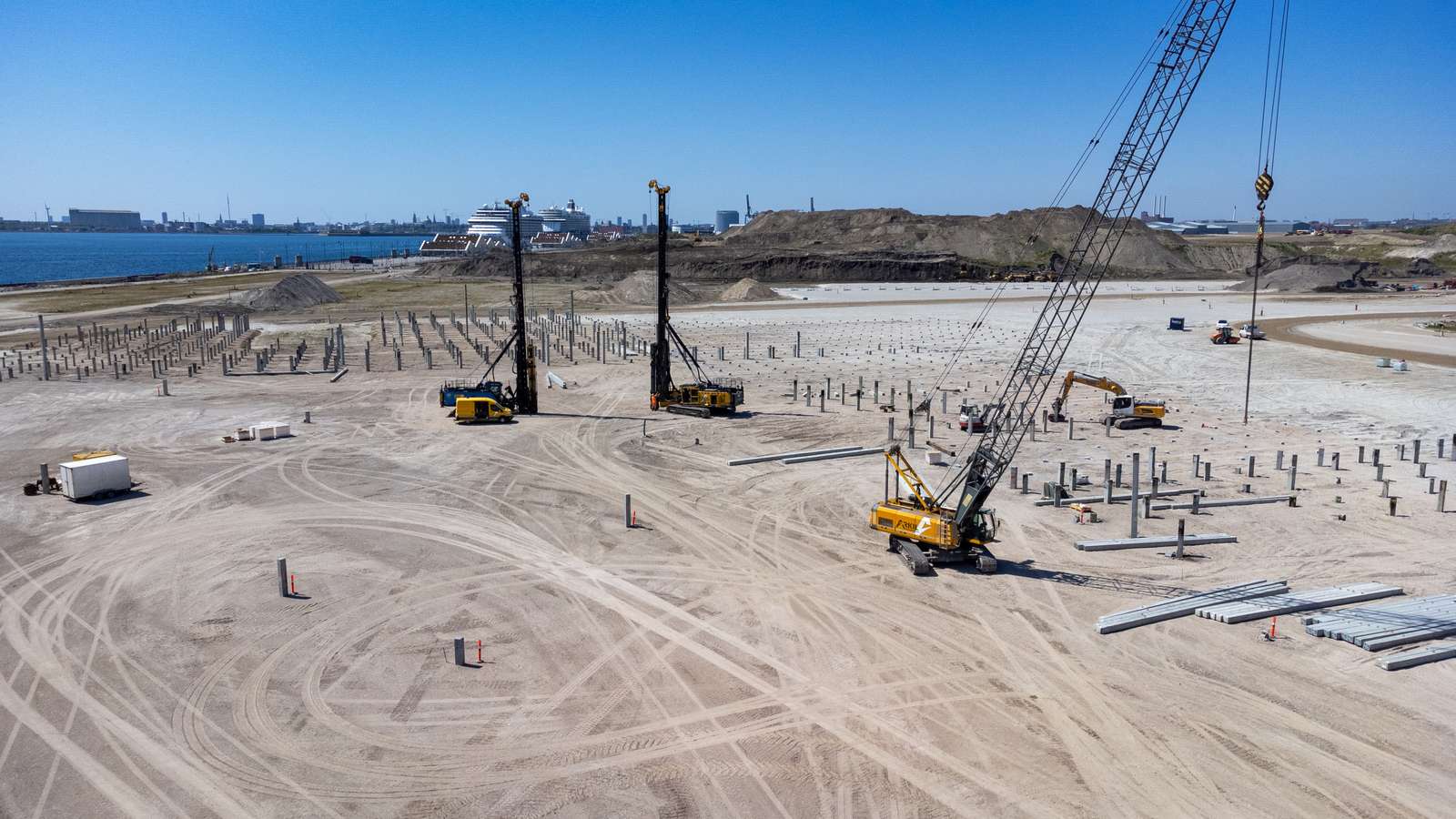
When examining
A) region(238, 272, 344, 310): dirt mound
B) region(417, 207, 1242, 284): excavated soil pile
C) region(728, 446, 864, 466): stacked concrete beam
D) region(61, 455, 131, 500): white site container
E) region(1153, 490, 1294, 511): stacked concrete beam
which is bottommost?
region(1153, 490, 1294, 511): stacked concrete beam

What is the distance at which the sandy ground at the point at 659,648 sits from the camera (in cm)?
1327

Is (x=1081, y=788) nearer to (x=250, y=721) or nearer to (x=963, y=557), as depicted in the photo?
(x=963, y=557)

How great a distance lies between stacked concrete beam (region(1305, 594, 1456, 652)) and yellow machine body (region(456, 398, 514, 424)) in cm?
2894

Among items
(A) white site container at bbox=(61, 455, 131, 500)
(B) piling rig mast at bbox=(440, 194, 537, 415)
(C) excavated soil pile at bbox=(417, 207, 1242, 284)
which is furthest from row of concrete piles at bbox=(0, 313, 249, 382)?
(C) excavated soil pile at bbox=(417, 207, 1242, 284)

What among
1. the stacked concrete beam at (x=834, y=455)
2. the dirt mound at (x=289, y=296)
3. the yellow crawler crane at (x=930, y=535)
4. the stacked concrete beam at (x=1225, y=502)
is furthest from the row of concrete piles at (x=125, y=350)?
the stacked concrete beam at (x=1225, y=502)

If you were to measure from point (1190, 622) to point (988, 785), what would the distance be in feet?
25.6

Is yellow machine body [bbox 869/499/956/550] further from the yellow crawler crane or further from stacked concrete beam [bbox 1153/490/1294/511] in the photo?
stacked concrete beam [bbox 1153/490/1294/511]

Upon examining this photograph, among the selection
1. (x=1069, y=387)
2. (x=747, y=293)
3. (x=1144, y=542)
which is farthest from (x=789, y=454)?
(x=747, y=293)

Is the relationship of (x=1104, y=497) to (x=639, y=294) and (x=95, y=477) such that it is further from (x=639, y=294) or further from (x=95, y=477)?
(x=639, y=294)

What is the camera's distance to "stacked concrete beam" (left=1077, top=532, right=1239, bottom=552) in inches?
904

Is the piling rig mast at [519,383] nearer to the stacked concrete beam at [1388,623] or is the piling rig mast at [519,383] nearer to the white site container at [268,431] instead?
the white site container at [268,431]

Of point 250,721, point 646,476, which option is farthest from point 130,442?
point 250,721

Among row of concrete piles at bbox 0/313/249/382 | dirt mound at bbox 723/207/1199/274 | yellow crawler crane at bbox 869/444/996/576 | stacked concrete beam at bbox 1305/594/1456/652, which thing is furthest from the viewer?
dirt mound at bbox 723/207/1199/274

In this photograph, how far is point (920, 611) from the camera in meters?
19.3
